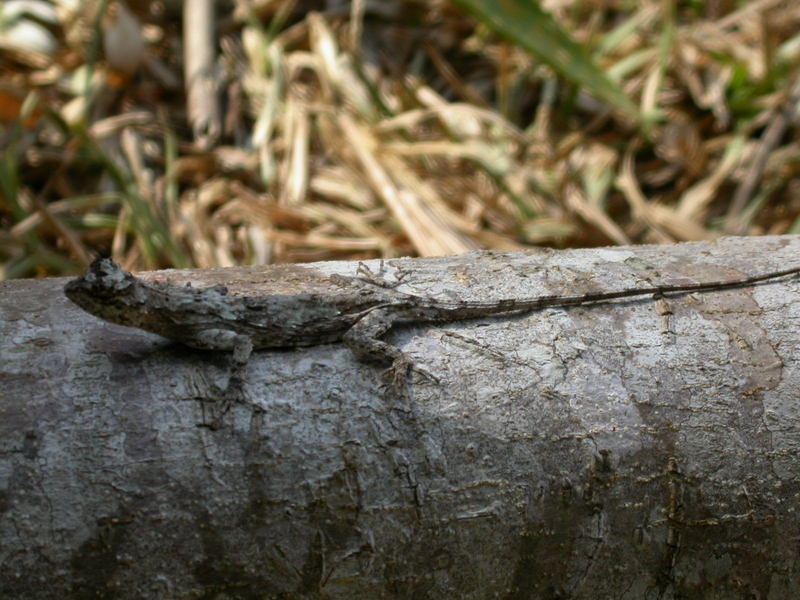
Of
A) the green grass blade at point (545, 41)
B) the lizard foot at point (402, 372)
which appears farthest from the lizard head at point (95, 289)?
the green grass blade at point (545, 41)

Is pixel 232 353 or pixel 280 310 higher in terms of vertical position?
pixel 280 310

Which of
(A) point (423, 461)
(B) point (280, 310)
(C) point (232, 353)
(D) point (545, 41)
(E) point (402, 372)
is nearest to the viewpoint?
(A) point (423, 461)

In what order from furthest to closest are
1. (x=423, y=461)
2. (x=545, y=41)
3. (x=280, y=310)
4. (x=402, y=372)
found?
(x=545, y=41) → (x=280, y=310) → (x=402, y=372) → (x=423, y=461)

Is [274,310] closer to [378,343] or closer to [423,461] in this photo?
[378,343]

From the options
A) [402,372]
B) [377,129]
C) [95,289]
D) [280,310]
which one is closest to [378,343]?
[402,372]

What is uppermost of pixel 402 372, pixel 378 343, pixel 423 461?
pixel 378 343

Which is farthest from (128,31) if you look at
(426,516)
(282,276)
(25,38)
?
(426,516)

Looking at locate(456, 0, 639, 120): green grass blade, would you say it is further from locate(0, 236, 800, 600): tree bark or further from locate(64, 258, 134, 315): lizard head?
locate(64, 258, 134, 315): lizard head

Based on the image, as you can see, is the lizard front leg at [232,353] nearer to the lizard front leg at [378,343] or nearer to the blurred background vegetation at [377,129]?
the lizard front leg at [378,343]
